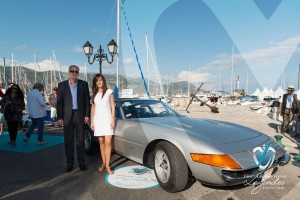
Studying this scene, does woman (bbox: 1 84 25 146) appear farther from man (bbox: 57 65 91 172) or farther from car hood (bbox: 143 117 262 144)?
car hood (bbox: 143 117 262 144)

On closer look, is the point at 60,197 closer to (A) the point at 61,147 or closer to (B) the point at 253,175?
(B) the point at 253,175

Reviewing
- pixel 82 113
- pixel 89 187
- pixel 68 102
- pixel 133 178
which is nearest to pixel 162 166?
pixel 133 178

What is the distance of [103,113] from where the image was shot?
397cm

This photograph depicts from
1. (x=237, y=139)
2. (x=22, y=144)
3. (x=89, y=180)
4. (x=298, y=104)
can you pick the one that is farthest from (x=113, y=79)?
(x=237, y=139)

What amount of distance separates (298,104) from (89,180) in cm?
728

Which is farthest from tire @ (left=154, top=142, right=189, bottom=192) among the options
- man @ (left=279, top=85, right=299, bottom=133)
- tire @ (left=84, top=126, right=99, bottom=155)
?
man @ (left=279, top=85, right=299, bottom=133)

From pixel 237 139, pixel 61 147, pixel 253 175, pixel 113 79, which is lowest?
pixel 61 147

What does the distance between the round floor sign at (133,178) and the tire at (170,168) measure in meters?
0.34

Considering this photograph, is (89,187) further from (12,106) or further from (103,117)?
(12,106)

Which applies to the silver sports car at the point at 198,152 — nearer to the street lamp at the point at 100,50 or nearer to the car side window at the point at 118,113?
the car side window at the point at 118,113

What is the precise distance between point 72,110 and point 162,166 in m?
1.96

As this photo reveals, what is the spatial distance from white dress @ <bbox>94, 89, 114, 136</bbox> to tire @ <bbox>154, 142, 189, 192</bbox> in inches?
40.7

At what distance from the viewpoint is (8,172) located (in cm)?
418

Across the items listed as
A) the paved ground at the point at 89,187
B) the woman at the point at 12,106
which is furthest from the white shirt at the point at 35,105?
the paved ground at the point at 89,187
